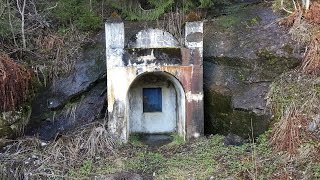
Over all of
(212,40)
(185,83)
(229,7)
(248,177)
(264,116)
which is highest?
(229,7)

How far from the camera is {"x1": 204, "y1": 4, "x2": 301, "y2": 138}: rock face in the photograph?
10.7m

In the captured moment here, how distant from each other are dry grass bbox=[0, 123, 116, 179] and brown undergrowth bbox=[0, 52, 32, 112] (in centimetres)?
118

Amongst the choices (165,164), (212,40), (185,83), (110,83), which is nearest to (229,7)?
(212,40)

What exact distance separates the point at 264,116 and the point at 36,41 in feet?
24.3

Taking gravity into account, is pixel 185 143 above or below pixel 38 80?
below

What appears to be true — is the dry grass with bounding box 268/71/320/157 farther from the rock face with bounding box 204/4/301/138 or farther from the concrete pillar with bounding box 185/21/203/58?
the concrete pillar with bounding box 185/21/203/58

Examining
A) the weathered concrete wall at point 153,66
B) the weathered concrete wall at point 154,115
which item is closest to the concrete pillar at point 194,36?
the weathered concrete wall at point 153,66

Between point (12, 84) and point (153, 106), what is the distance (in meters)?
3.85

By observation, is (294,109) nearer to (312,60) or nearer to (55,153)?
(312,60)

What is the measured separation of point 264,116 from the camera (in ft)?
34.0

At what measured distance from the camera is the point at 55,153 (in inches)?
397

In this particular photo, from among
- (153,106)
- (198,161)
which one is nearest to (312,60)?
(198,161)

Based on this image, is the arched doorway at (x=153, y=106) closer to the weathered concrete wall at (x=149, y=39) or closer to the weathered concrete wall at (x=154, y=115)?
the weathered concrete wall at (x=154, y=115)

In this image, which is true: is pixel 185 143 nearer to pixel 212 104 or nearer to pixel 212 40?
pixel 212 104
